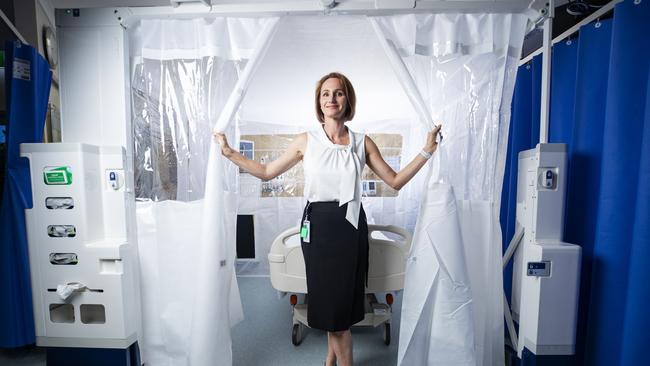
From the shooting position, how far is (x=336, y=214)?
4.46ft

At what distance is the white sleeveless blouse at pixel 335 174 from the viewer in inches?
52.9

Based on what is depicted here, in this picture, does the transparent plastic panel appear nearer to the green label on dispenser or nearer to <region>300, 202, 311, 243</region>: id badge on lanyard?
the green label on dispenser

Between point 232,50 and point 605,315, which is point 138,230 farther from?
point 605,315

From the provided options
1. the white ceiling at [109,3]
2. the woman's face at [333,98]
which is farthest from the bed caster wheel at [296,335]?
the white ceiling at [109,3]

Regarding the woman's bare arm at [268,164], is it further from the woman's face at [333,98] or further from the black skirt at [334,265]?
the black skirt at [334,265]

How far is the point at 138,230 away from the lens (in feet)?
5.11

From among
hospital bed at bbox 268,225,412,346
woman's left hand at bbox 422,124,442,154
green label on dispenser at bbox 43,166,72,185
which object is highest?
woman's left hand at bbox 422,124,442,154

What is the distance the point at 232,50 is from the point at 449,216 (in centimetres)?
139

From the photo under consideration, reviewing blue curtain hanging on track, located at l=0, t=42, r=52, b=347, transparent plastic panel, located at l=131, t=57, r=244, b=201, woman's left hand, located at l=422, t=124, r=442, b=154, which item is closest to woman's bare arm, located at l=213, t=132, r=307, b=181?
transparent plastic panel, located at l=131, t=57, r=244, b=201

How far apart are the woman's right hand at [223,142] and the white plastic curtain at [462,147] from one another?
94 cm

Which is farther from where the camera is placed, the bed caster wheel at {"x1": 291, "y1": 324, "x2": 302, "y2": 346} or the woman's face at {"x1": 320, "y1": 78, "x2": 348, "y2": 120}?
the bed caster wheel at {"x1": 291, "y1": 324, "x2": 302, "y2": 346}

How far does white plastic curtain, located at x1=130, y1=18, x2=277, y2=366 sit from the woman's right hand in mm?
44

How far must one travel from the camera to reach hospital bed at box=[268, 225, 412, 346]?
1.72 metres

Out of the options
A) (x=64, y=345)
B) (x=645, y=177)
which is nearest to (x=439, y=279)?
(x=645, y=177)
